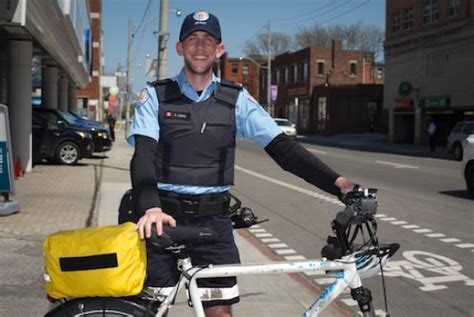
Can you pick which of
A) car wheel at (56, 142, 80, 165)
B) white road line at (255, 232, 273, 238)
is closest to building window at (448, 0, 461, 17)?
car wheel at (56, 142, 80, 165)

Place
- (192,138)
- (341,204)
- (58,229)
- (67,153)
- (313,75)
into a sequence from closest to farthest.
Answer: (192,138) → (58,229) → (341,204) → (67,153) → (313,75)

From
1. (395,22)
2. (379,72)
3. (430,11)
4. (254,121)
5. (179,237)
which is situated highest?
(395,22)

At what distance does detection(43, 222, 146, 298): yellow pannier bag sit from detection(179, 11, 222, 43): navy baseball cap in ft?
3.35

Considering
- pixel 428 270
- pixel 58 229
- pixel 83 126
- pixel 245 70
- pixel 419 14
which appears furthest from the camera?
pixel 245 70

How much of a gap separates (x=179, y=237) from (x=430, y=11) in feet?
131

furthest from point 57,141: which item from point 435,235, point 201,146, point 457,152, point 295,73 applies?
point 295,73

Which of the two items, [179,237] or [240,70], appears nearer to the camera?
[179,237]

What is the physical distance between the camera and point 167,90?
9.60ft

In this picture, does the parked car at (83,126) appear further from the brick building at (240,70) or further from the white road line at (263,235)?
the brick building at (240,70)

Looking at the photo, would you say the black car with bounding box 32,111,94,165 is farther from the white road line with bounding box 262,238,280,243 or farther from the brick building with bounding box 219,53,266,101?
the brick building with bounding box 219,53,266,101

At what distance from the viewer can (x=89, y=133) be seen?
18.5 metres

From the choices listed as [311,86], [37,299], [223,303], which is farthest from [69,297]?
[311,86]

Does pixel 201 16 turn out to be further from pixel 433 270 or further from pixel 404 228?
pixel 404 228

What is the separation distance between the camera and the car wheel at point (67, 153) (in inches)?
699
